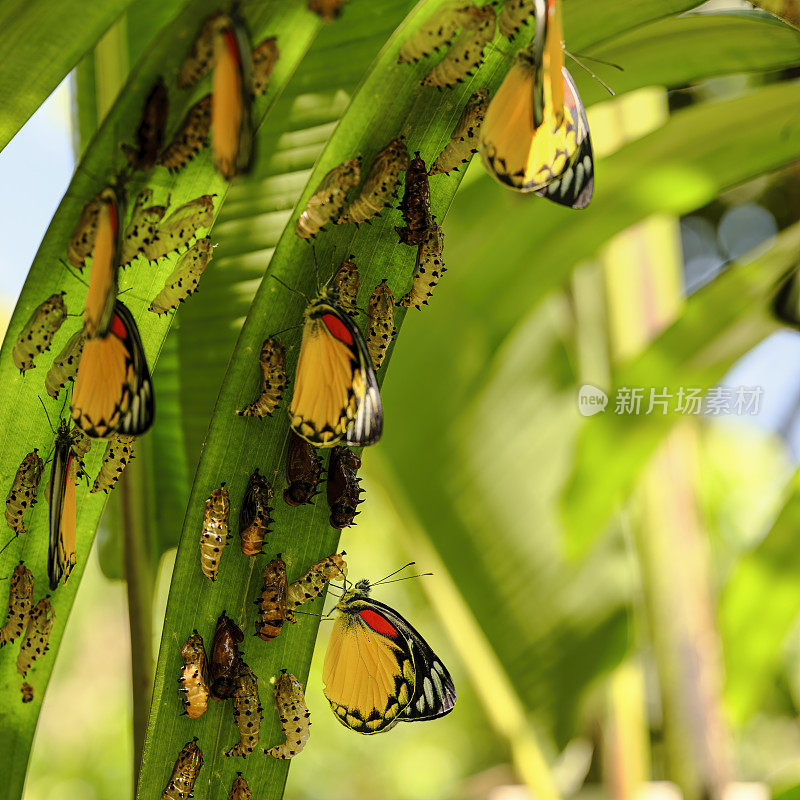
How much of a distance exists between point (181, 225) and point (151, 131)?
0.22 feet

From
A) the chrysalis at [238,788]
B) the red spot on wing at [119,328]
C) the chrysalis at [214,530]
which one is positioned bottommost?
the chrysalis at [238,788]

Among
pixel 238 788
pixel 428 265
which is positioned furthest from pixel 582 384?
pixel 238 788

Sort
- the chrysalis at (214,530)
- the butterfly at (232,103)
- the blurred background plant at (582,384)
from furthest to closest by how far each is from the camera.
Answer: the blurred background plant at (582,384), the chrysalis at (214,530), the butterfly at (232,103)

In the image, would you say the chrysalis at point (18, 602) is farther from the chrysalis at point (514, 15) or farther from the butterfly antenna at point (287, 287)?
the chrysalis at point (514, 15)

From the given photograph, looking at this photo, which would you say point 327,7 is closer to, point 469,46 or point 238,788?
point 469,46

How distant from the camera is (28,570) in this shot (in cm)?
61

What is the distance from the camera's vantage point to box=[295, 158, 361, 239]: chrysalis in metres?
0.47

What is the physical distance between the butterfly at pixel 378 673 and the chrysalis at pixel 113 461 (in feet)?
0.67

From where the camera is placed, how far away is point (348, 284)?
0.52 meters

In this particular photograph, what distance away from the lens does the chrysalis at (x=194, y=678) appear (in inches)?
19.3

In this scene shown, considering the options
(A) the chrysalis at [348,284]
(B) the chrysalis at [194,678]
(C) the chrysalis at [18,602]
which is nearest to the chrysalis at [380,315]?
(A) the chrysalis at [348,284]

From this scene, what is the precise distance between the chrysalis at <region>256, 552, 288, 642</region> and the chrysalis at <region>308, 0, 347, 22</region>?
336mm

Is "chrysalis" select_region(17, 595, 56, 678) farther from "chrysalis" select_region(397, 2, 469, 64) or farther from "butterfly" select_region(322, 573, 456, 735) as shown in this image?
"chrysalis" select_region(397, 2, 469, 64)

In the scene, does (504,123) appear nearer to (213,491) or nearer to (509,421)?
(213,491)
